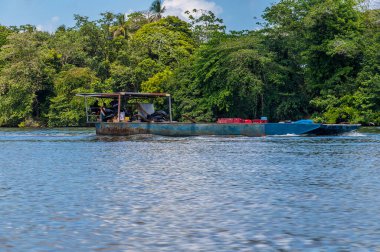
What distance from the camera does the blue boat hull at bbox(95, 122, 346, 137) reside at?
3139 centimetres

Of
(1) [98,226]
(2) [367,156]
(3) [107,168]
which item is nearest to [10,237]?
(1) [98,226]

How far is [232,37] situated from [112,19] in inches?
896

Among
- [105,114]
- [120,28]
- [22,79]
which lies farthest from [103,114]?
[120,28]

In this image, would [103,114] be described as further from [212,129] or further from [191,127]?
[212,129]

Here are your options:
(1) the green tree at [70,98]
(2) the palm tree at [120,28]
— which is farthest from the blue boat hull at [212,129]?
(2) the palm tree at [120,28]

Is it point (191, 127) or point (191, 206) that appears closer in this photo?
point (191, 206)

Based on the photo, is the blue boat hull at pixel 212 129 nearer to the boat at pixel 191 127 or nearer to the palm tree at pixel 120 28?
the boat at pixel 191 127

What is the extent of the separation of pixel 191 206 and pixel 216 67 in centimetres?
4018

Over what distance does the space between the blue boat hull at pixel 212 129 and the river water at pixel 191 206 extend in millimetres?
14482

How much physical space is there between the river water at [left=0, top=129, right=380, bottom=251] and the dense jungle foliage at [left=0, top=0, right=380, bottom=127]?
29.0 m

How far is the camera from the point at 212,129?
3238cm

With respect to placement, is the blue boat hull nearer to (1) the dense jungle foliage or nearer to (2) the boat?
(2) the boat

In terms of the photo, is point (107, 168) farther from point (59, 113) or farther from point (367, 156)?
point (59, 113)

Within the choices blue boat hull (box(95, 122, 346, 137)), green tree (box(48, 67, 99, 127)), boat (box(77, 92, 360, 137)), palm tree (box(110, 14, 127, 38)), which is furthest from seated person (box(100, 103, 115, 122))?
palm tree (box(110, 14, 127, 38))
